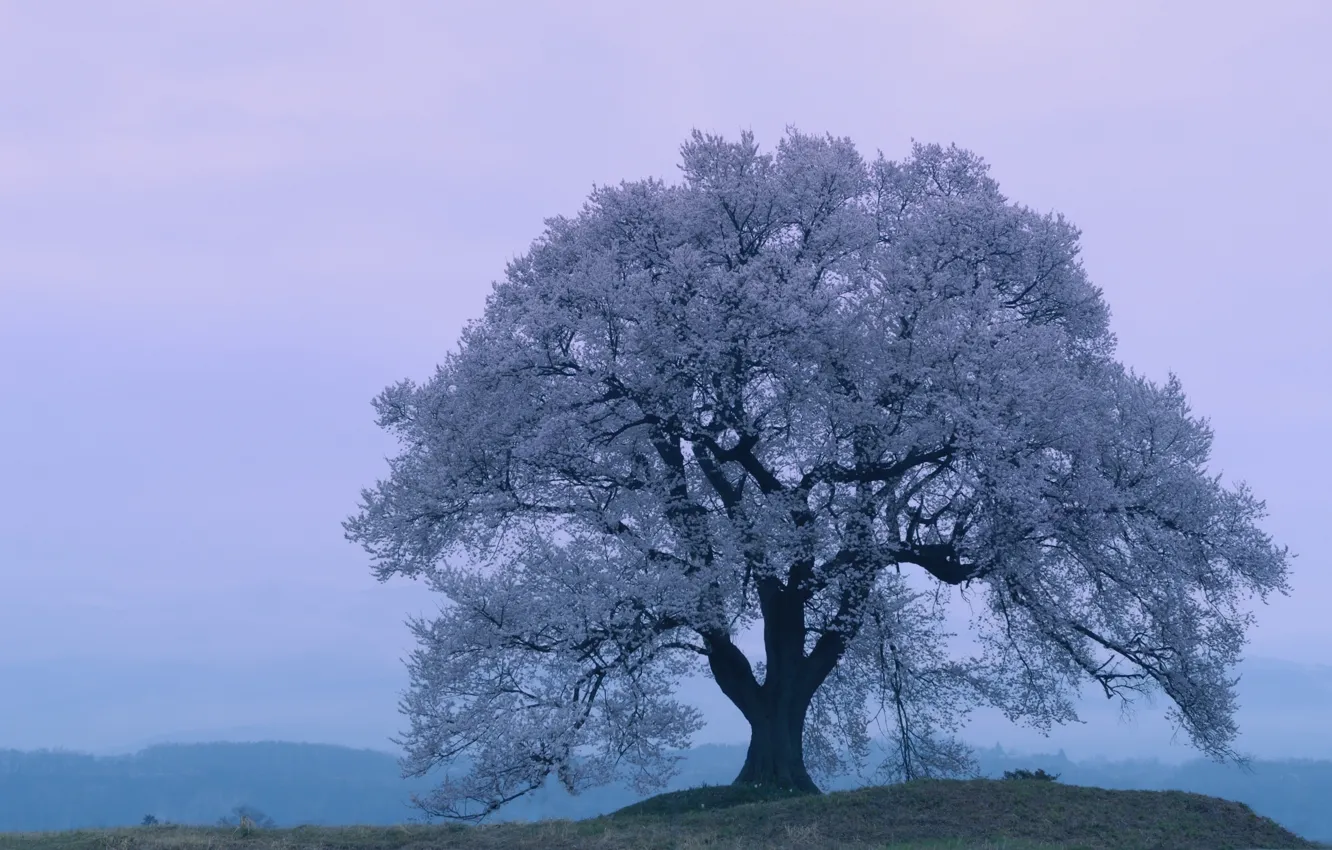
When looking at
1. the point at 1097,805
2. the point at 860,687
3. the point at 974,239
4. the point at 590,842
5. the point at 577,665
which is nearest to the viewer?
the point at 590,842

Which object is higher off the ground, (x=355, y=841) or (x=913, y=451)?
(x=913, y=451)

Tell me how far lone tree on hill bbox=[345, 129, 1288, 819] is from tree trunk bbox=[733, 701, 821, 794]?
70mm

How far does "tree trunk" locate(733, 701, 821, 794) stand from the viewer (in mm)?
27047

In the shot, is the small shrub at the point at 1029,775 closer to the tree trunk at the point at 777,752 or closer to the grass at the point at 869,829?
the grass at the point at 869,829

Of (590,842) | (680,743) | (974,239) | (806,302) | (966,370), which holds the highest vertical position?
(974,239)

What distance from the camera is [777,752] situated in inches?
1081

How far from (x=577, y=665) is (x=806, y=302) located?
8.75 meters

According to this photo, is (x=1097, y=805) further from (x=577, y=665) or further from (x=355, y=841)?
(x=355, y=841)

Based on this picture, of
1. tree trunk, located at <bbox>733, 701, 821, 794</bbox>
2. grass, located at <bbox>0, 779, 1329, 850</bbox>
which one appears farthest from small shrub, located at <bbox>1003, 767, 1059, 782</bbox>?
tree trunk, located at <bbox>733, 701, 821, 794</bbox>

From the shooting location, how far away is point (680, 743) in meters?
26.0

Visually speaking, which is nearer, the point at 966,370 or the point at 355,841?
the point at 355,841

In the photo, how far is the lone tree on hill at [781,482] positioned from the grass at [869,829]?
7.71 ft

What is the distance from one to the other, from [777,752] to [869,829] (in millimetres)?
5890

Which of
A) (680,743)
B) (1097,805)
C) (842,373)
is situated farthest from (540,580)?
(1097,805)
